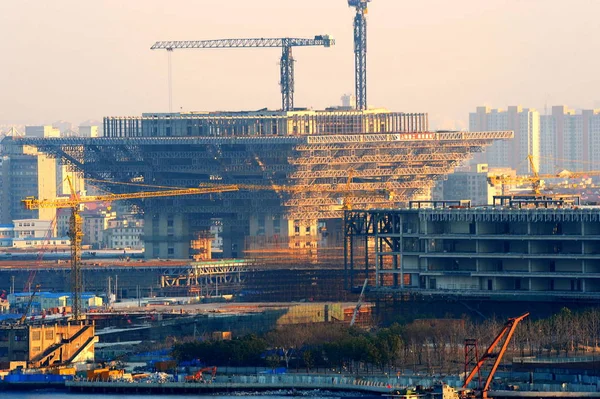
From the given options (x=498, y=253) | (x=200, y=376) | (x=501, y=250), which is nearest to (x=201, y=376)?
(x=200, y=376)

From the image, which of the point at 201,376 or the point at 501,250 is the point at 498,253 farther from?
the point at 201,376

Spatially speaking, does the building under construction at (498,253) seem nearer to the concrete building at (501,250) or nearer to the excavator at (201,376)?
the concrete building at (501,250)

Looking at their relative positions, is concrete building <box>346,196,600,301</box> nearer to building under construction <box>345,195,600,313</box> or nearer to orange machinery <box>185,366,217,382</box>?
building under construction <box>345,195,600,313</box>

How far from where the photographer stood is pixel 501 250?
6693 inches

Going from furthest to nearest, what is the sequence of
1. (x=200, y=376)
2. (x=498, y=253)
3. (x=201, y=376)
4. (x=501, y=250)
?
(x=501, y=250)
(x=498, y=253)
(x=201, y=376)
(x=200, y=376)

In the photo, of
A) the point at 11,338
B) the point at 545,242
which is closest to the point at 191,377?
the point at 11,338

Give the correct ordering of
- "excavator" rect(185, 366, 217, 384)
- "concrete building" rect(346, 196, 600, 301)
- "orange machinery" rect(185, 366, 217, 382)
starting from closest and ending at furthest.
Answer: "excavator" rect(185, 366, 217, 384) → "orange machinery" rect(185, 366, 217, 382) → "concrete building" rect(346, 196, 600, 301)

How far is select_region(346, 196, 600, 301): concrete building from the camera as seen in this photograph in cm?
16662

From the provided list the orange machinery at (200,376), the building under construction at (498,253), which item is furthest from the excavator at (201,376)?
the building under construction at (498,253)

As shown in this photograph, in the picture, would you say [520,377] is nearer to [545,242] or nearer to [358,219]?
[545,242]

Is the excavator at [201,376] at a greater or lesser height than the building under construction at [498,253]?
lesser

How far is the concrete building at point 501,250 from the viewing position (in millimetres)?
166625

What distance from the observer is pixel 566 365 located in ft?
479

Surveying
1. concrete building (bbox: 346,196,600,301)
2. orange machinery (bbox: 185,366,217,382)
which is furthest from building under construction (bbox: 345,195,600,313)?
orange machinery (bbox: 185,366,217,382)
